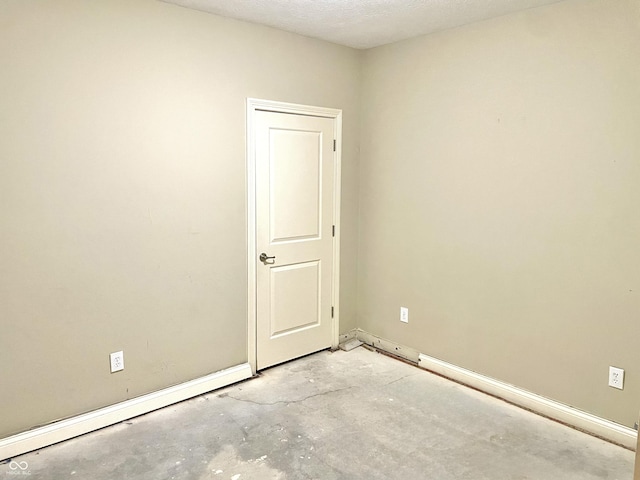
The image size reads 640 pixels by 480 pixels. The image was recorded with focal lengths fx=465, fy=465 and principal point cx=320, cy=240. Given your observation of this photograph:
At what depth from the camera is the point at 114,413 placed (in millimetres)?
2834

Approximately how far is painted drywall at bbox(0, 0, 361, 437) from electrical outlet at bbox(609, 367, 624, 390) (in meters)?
2.39

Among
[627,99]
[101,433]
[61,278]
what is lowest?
[101,433]

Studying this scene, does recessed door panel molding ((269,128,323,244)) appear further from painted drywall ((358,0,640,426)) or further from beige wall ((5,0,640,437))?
painted drywall ((358,0,640,426))

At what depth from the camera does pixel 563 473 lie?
2396 millimetres

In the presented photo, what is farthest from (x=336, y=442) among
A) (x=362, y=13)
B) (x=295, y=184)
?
(x=362, y=13)

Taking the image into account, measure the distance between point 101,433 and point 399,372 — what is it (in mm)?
2113

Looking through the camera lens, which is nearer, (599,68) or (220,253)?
(599,68)

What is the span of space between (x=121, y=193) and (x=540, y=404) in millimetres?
2949

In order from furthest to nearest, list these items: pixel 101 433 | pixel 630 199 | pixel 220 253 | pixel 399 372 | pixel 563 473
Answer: pixel 399 372 → pixel 220 253 → pixel 101 433 → pixel 630 199 → pixel 563 473

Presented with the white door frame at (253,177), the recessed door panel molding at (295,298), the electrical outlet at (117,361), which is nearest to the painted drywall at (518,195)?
the white door frame at (253,177)

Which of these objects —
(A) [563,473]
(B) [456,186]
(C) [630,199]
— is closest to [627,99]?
(C) [630,199]

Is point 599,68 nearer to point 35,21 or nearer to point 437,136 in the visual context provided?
point 437,136

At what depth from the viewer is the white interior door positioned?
348 centimetres

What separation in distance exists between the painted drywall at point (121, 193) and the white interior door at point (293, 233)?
0.18 m
